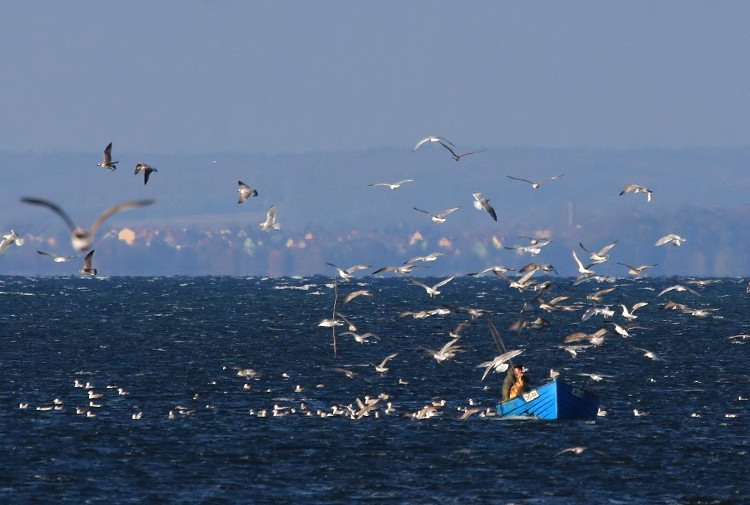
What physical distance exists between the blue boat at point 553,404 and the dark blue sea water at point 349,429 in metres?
0.53

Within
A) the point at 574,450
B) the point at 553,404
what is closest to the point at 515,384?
the point at 553,404

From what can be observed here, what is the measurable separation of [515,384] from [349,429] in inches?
271

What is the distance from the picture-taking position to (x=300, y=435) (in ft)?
173

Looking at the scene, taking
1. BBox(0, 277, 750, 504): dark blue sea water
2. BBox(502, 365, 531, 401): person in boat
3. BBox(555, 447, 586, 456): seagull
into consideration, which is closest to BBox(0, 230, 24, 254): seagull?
BBox(0, 277, 750, 504): dark blue sea water

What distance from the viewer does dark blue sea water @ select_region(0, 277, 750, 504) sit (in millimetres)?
42469

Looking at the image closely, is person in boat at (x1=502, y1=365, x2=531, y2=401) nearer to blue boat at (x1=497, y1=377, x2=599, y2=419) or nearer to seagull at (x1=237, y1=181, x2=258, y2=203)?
blue boat at (x1=497, y1=377, x2=599, y2=419)

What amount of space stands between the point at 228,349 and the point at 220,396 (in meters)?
33.7

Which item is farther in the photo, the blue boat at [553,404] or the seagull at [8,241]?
the seagull at [8,241]

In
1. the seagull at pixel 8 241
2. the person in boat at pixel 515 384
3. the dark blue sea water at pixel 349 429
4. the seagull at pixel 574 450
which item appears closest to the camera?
the dark blue sea water at pixel 349 429

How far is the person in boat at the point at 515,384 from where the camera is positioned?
57.1 meters

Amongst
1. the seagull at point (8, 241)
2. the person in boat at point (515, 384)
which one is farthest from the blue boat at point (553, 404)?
the seagull at point (8, 241)

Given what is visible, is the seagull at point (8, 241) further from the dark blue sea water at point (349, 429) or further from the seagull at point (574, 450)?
the seagull at point (574, 450)

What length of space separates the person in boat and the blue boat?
36cm

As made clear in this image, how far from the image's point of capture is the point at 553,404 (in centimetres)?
5653
